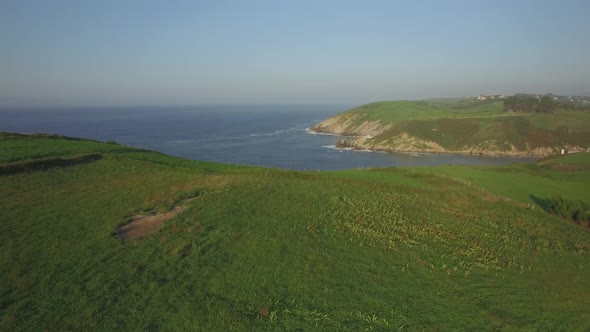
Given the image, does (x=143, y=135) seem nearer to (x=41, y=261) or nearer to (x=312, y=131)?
(x=312, y=131)

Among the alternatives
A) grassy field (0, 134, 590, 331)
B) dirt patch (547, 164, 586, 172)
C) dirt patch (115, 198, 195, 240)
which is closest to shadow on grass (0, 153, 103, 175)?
grassy field (0, 134, 590, 331)

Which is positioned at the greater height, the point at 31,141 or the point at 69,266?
the point at 31,141

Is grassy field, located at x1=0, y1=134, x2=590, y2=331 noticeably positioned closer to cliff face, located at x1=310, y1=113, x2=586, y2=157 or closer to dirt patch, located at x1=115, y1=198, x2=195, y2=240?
dirt patch, located at x1=115, y1=198, x2=195, y2=240

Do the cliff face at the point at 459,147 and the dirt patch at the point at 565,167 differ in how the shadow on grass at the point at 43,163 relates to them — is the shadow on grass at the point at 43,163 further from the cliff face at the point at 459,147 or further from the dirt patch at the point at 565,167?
the cliff face at the point at 459,147

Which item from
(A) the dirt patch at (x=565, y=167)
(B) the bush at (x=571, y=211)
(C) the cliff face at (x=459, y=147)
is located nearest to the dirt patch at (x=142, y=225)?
(B) the bush at (x=571, y=211)

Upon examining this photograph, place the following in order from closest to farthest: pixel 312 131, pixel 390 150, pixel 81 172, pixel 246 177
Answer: pixel 81 172, pixel 246 177, pixel 390 150, pixel 312 131

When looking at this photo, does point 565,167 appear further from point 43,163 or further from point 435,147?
point 43,163

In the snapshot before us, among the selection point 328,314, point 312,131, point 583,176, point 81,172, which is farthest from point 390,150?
point 328,314

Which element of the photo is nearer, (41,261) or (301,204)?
(41,261)
